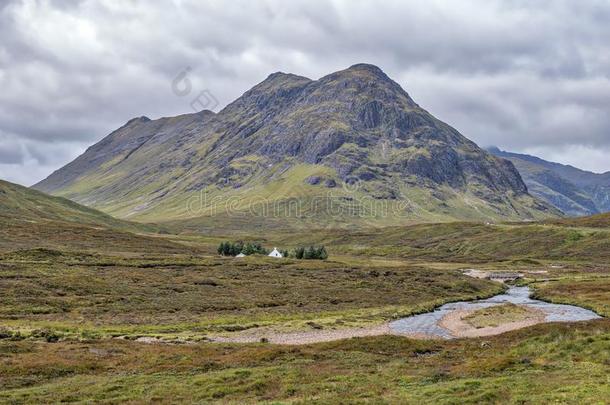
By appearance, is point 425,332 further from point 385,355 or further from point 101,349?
point 101,349

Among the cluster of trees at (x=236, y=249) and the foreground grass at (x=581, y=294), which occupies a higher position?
the cluster of trees at (x=236, y=249)

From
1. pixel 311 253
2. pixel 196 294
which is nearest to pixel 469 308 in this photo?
pixel 196 294

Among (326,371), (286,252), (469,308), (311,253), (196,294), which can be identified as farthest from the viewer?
(286,252)

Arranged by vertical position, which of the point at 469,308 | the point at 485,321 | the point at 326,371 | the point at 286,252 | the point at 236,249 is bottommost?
the point at 469,308

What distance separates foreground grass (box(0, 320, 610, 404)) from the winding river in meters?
15.3

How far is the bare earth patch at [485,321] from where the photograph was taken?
218 feet

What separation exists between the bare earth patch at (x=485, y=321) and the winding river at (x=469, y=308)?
1.14 meters

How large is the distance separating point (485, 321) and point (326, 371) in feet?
A: 142

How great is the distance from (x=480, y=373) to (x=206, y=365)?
20392mm

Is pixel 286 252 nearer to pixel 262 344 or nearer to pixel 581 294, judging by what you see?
pixel 581 294

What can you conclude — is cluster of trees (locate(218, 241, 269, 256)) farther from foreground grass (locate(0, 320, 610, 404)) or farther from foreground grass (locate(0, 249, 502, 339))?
foreground grass (locate(0, 320, 610, 404))

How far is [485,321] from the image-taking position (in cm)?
7431

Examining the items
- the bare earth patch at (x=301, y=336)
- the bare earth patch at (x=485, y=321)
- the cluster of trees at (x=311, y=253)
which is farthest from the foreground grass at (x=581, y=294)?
the cluster of trees at (x=311, y=253)

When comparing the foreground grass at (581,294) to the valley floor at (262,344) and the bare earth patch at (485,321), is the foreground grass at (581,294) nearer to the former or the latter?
the valley floor at (262,344)
